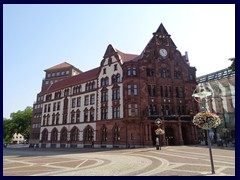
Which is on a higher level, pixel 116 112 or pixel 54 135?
pixel 116 112

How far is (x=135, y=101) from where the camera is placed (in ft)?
124

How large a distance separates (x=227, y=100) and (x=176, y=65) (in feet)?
82.7

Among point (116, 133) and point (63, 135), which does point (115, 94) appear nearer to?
point (116, 133)

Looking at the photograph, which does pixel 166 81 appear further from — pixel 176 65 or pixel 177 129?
pixel 177 129

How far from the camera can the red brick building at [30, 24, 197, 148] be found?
37.6 metres

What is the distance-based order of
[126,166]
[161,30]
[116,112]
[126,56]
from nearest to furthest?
[126,166], [116,112], [161,30], [126,56]

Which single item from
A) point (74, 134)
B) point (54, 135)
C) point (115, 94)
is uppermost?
point (115, 94)

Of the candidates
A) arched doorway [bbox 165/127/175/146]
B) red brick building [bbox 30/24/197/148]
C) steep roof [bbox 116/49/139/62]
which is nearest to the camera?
red brick building [bbox 30/24/197/148]

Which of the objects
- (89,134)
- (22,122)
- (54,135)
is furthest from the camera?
(22,122)

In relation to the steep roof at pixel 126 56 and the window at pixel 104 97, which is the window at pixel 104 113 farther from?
the steep roof at pixel 126 56

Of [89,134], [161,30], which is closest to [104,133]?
[89,134]

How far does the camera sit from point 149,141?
3612 cm

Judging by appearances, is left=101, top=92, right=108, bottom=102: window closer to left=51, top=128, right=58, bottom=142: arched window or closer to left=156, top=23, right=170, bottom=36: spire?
left=156, top=23, right=170, bottom=36: spire

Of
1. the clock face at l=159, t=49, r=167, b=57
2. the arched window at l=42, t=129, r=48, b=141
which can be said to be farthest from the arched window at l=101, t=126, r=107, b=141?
the arched window at l=42, t=129, r=48, b=141
